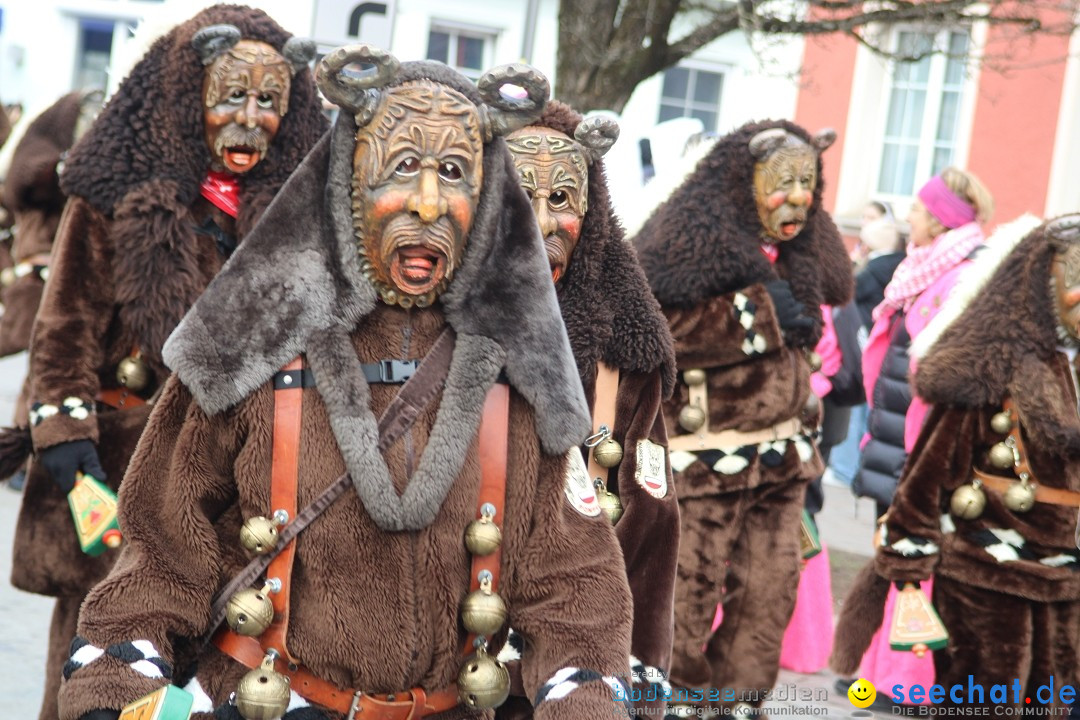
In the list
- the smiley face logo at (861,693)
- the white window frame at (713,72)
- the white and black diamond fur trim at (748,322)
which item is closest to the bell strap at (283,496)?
the white and black diamond fur trim at (748,322)

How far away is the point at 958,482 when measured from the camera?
17.2 ft

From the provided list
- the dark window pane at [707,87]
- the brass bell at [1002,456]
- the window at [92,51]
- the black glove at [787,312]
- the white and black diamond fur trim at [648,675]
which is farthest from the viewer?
the window at [92,51]

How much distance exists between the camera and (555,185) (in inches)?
150

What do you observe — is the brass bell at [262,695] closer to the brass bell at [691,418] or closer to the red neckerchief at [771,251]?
the brass bell at [691,418]

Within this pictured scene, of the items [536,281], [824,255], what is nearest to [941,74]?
[824,255]

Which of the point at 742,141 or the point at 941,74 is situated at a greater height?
the point at 941,74

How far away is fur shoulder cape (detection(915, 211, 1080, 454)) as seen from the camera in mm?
4996

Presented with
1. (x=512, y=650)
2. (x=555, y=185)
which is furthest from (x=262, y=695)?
(x=555, y=185)

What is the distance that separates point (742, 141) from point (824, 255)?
0.58 metres

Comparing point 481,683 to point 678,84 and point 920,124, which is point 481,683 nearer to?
point 920,124

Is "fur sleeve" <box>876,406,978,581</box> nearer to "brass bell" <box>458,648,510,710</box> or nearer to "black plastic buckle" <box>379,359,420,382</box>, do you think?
"brass bell" <box>458,648,510,710</box>

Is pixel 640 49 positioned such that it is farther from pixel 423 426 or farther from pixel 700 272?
pixel 423 426

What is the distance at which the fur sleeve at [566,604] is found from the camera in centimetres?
257

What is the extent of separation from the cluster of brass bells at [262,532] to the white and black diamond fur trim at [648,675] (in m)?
1.17
